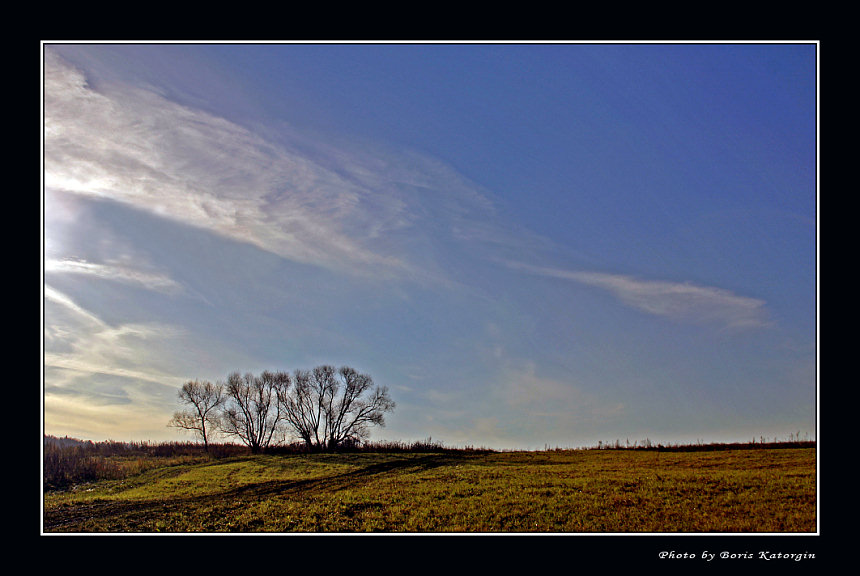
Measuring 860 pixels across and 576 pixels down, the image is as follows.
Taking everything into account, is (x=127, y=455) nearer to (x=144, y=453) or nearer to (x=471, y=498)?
(x=144, y=453)

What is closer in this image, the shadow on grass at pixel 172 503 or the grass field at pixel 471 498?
the grass field at pixel 471 498

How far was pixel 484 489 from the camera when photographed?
90.1 ft

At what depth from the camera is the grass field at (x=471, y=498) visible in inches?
856

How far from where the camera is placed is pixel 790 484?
87.4 feet

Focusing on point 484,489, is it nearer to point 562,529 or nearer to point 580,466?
point 562,529

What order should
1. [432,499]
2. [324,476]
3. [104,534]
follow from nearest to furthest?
[104,534] → [432,499] → [324,476]

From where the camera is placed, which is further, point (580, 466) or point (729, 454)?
point (729, 454)

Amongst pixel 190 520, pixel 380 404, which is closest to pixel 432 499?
pixel 190 520

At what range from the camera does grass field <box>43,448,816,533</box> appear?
21.8m

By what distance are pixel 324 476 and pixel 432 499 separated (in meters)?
12.7

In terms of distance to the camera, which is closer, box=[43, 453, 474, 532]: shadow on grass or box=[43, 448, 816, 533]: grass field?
box=[43, 448, 816, 533]: grass field
